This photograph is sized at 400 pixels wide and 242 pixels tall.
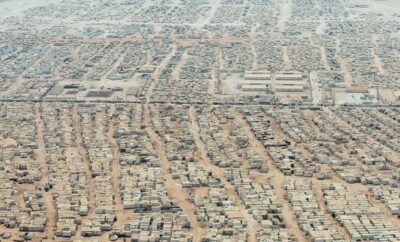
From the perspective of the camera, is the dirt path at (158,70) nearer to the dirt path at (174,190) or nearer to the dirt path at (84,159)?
the dirt path at (84,159)

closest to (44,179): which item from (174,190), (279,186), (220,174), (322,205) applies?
(174,190)

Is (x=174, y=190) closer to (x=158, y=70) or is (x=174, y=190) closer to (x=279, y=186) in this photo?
(x=279, y=186)

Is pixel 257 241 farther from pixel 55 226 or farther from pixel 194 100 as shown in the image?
pixel 194 100

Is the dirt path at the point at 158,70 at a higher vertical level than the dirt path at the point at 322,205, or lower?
lower

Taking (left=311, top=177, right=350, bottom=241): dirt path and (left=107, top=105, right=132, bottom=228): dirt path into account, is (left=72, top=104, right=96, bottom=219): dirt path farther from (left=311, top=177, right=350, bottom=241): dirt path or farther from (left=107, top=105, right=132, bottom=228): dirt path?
(left=311, top=177, right=350, bottom=241): dirt path

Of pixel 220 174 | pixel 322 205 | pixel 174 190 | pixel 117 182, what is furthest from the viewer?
pixel 220 174

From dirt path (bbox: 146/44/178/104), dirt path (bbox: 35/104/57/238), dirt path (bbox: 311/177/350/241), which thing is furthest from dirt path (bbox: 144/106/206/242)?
dirt path (bbox: 146/44/178/104)

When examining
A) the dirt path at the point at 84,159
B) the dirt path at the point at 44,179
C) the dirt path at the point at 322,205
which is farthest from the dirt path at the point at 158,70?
the dirt path at the point at 322,205
